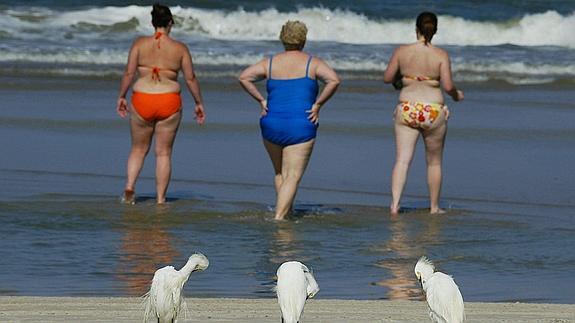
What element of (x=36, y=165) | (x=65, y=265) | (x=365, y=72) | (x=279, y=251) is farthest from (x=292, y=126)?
(x=365, y=72)

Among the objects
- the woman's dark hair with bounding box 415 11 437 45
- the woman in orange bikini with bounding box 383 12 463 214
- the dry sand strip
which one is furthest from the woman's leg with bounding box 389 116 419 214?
the dry sand strip

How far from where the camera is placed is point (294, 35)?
1002 centimetres

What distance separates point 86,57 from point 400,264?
46.9 feet

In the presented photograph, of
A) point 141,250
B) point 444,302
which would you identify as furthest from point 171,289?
point 141,250

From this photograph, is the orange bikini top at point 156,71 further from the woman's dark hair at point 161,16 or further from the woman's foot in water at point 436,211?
the woman's foot in water at point 436,211

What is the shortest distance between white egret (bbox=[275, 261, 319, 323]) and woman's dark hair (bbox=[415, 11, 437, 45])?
17.5 feet

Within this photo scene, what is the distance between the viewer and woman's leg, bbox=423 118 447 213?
10.5 meters

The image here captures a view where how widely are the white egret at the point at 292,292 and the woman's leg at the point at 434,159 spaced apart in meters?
5.30

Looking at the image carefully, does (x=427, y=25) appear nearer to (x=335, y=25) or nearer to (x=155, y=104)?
(x=155, y=104)

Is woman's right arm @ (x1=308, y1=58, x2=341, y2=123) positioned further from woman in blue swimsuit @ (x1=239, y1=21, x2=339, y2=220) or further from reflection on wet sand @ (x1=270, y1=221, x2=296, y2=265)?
reflection on wet sand @ (x1=270, y1=221, x2=296, y2=265)

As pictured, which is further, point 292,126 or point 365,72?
point 365,72

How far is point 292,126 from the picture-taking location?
32.7 feet

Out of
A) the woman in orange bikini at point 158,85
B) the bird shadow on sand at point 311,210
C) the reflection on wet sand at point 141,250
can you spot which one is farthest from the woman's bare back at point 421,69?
the reflection on wet sand at point 141,250

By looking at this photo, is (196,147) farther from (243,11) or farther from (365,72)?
(243,11)
